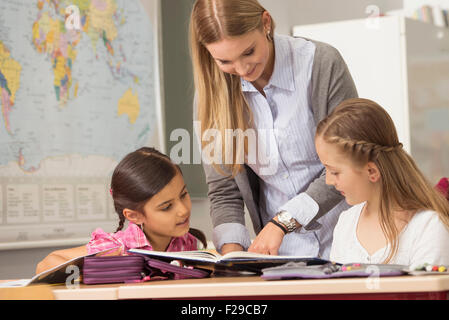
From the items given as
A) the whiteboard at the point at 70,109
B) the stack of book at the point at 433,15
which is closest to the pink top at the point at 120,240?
the whiteboard at the point at 70,109

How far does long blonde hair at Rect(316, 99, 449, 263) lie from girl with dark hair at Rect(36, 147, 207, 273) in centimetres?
44

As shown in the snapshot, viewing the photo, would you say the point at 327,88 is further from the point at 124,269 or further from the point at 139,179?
the point at 124,269

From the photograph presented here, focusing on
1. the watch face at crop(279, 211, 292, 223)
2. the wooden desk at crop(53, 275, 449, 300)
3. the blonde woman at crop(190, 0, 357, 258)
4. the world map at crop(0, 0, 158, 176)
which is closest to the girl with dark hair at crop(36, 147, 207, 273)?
the blonde woman at crop(190, 0, 357, 258)

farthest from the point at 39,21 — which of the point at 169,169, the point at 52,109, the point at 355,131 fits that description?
the point at 355,131

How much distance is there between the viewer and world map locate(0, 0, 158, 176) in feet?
7.66

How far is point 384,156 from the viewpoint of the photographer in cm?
143

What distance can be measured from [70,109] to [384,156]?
4.78ft

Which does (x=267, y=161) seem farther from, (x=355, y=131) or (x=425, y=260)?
(x=425, y=260)

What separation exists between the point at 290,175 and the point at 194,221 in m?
1.41

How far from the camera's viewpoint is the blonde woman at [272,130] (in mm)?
1557

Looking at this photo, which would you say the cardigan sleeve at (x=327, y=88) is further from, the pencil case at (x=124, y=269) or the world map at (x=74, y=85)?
the world map at (x=74, y=85)

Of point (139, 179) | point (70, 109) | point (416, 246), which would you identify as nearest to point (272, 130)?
point (139, 179)

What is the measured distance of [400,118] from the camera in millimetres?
3264

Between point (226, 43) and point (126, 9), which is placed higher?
point (126, 9)
